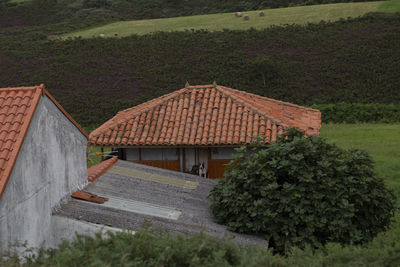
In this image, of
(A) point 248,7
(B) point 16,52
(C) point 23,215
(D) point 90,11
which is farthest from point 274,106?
(D) point 90,11

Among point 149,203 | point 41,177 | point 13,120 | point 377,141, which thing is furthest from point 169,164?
point 377,141

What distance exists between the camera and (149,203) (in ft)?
33.0

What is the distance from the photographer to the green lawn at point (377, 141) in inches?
752

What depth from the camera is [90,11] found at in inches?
2574

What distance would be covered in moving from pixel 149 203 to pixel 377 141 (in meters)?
17.3

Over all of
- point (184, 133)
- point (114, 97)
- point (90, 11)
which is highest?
point (90, 11)

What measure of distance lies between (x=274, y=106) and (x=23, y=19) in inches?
2167

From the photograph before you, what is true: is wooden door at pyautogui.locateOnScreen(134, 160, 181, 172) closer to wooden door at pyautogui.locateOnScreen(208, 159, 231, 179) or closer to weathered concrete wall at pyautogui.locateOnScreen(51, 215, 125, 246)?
wooden door at pyautogui.locateOnScreen(208, 159, 231, 179)

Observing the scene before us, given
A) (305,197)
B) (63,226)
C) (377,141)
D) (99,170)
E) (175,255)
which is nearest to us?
(175,255)

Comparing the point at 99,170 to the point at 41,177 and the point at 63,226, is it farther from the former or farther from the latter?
the point at 41,177

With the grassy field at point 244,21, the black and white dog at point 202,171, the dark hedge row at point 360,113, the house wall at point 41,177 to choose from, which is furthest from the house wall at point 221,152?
the grassy field at point 244,21

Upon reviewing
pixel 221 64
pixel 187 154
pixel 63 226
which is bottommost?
pixel 187 154

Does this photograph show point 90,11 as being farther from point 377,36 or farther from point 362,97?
point 362,97

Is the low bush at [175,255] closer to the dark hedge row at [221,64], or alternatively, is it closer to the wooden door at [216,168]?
the wooden door at [216,168]
